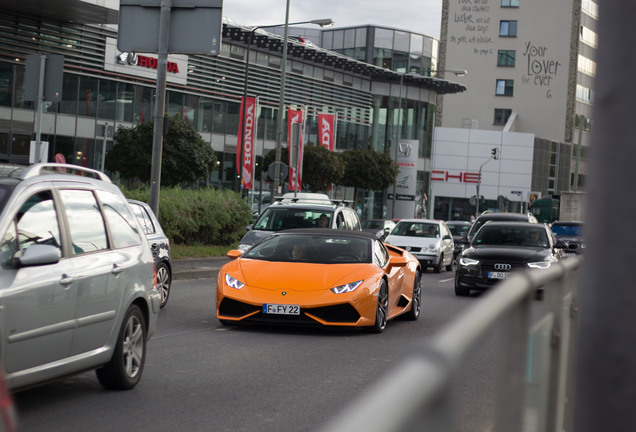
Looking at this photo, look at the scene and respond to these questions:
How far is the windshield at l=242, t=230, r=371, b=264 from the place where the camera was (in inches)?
515

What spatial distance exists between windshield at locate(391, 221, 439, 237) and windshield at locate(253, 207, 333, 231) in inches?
414

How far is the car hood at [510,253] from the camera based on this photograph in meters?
19.4

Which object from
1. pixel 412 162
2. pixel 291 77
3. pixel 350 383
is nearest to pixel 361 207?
pixel 412 162

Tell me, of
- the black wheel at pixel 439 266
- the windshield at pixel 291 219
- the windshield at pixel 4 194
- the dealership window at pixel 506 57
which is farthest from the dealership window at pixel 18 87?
the dealership window at pixel 506 57

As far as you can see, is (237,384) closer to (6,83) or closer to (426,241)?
(426,241)

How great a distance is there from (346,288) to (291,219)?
28.8 ft

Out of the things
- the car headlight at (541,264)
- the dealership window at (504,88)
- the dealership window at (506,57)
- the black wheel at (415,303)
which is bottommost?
the black wheel at (415,303)

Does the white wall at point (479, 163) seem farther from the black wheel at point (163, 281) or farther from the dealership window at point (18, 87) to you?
the black wheel at point (163, 281)

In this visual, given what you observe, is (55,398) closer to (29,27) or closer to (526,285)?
(526,285)

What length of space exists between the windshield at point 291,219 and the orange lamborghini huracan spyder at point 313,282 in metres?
6.81

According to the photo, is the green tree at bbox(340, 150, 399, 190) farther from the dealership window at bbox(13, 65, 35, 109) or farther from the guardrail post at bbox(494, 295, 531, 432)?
the guardrail post at bbox(494, 295, 531, 432)

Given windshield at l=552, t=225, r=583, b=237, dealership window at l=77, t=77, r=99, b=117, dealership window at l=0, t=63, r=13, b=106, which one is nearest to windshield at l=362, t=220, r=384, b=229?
windshield at l=552, t=225, r=583, b=237

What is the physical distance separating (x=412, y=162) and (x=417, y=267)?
58879mm

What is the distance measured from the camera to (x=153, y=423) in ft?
22.1
